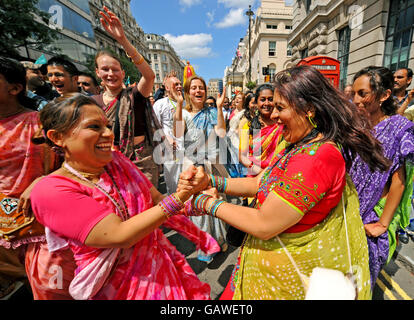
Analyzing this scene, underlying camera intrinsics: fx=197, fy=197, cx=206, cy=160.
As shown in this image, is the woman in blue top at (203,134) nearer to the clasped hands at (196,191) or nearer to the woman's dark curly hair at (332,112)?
the clasped hands at (196,191)

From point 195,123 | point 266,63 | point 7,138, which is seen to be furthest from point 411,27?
point 266,63

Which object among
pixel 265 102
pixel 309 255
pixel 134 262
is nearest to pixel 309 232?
pixel 309 255

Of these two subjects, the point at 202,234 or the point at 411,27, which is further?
the point at 411,27

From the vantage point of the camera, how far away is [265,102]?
2.97 m

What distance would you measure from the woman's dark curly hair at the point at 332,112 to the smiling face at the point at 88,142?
3.55ft

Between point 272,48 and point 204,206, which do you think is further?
point 272,48

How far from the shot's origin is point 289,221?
0.96m

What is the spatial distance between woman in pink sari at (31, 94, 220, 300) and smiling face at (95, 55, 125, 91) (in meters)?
1.35

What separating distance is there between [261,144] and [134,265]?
2276 mm

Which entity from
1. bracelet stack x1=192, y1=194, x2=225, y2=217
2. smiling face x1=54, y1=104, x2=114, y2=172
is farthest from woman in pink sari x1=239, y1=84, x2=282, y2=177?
smiling face x1=54, y1=104, x2=114, y2=172

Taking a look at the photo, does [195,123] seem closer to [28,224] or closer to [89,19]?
[28,224]

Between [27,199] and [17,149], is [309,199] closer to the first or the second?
[27,199]

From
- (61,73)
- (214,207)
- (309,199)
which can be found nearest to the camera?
(309,199)

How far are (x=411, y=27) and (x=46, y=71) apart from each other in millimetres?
11004
